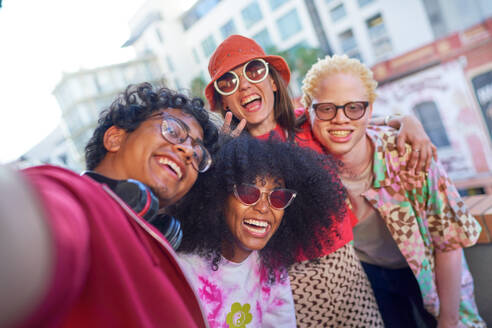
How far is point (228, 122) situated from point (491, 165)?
40.7ft

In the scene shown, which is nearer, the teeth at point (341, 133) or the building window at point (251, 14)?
the teeth at point (341, 133)

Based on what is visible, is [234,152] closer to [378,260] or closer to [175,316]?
[175,316]

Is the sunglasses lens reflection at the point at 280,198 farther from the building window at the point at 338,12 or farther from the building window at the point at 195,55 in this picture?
the building window at the point at 195,55

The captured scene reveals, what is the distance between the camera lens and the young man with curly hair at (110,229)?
0.47 metres

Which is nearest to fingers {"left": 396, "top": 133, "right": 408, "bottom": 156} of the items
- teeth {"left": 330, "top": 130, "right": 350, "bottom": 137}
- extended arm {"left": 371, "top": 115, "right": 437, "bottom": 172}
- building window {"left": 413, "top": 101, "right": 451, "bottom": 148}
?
extended arm {"left": 371, "top": 115, "right": 437, "bottom": 172}

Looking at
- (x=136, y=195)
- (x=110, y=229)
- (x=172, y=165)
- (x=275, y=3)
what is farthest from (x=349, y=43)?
(x=110, y=229)

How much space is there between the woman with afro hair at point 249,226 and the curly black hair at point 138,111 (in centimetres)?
19

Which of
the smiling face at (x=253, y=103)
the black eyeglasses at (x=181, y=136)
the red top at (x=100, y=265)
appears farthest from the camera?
the smiling face at (x=253, y=103)

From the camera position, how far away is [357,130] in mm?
1889

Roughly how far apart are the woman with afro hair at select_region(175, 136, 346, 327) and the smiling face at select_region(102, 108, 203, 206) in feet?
1.16

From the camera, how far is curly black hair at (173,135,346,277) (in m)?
1.57

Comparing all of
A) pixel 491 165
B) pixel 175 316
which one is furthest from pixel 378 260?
Result: pixel 491 165

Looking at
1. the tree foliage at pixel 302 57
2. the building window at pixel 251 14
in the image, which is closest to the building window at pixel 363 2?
the tree foliage at pixel 302 57

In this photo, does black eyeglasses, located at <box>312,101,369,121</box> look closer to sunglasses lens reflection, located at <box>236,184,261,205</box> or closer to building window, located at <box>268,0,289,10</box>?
sunglasses lens reflection, located at <box>236,184,261,205</box>
